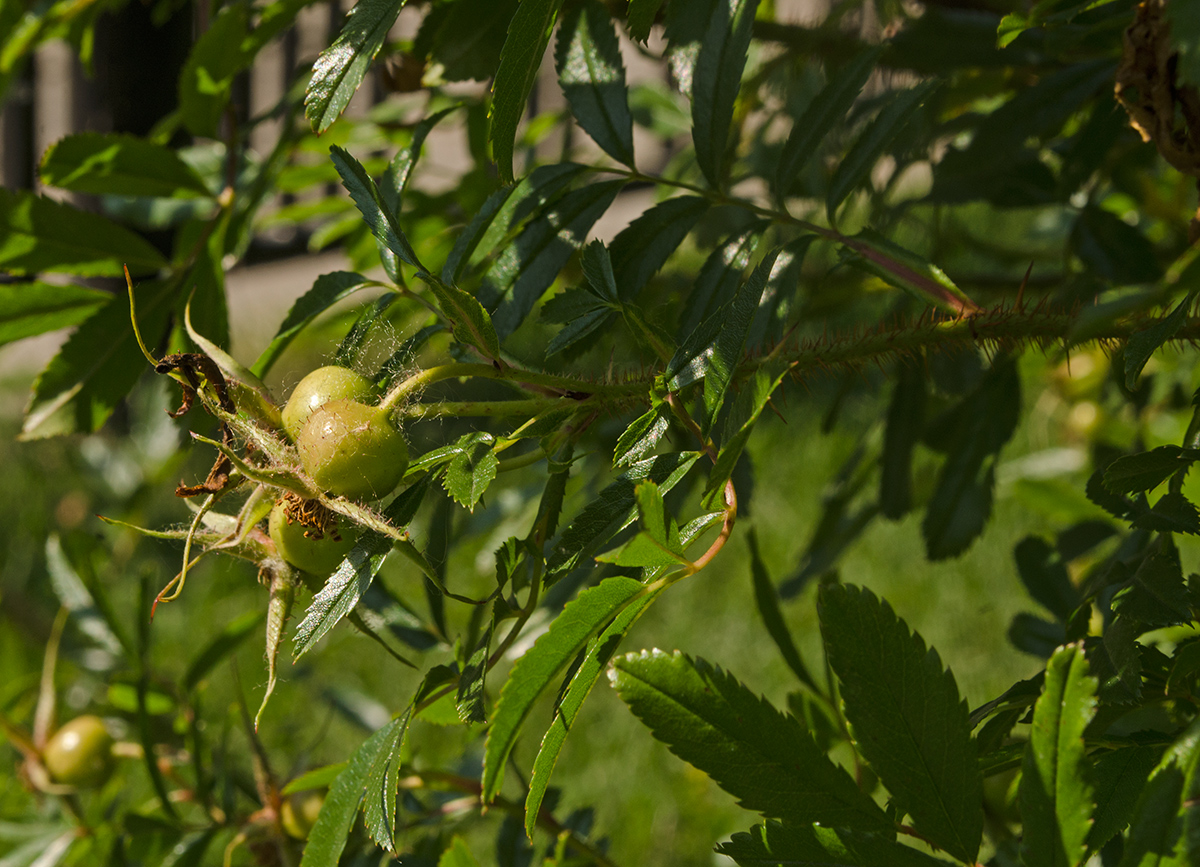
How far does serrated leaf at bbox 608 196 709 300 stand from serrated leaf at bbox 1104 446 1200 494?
0.34m

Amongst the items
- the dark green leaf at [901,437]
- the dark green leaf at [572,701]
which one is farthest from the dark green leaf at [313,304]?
the dark green leaf at [901,437]

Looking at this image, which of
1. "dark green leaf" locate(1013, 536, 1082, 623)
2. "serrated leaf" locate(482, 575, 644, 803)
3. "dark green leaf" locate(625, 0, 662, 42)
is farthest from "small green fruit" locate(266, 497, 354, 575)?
"dark green leaf" locate(1013, 536, 1082, 623)

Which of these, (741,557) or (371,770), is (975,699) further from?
(371,770)

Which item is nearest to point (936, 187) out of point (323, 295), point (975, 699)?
point (323, 295)

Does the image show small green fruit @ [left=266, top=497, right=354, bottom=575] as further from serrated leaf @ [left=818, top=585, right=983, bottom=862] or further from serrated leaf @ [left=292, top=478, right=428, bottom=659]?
serrated leaf @ [left=818, top=585, right=983, bottom=862]

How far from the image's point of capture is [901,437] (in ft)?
3.49

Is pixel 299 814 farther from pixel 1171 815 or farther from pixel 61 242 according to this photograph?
pixel 1171 815

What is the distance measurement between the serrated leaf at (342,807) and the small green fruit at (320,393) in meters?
0.18

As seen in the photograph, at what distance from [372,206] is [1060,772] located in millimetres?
450

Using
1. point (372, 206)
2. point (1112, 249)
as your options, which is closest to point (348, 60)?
point (372, 206)

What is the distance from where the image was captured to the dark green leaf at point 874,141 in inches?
29.1

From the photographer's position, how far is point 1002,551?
2516 mm

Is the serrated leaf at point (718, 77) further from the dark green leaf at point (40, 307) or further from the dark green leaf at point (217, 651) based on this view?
the dark green leaf at point (217, 651)

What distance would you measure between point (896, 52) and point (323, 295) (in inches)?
26.5
